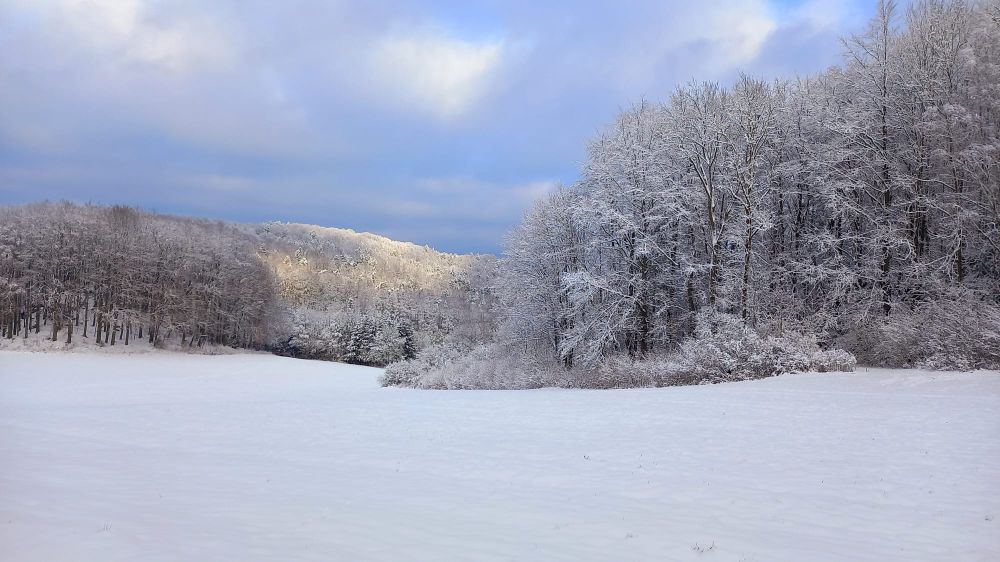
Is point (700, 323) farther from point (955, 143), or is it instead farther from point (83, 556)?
point (83, 556)

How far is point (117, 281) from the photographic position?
49.3m

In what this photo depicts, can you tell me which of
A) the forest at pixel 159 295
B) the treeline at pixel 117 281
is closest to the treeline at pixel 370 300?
the forest at pixel 159 295

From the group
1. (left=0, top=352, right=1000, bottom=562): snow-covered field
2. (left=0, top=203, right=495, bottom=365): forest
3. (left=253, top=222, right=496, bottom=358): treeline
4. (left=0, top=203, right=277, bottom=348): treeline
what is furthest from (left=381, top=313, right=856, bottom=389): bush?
(left=0, top=203, right=277, bottom=348): treeline

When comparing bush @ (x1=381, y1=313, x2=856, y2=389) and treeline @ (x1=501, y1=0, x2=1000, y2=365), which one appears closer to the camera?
bush @ (x1=381, y1=313, x2=856, y2=389)

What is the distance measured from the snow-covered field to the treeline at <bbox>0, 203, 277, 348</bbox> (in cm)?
3667

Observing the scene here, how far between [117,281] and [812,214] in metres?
53.9

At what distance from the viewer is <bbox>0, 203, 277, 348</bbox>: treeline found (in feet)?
154

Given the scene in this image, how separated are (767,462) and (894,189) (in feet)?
63.7

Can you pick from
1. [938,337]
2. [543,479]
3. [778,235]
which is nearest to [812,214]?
[778,235]

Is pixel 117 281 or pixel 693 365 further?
pixel 117 281

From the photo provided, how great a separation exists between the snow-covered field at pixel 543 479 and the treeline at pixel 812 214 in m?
4.38

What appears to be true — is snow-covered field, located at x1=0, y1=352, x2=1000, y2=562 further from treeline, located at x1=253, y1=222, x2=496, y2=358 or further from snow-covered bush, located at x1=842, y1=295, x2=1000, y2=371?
treeline, located at x1=253, y1=222, x2=496, y2=358

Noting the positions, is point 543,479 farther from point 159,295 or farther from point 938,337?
point 159,295

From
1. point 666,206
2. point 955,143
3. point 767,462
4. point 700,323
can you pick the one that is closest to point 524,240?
point 666,206
